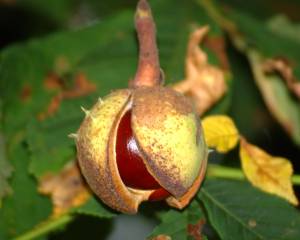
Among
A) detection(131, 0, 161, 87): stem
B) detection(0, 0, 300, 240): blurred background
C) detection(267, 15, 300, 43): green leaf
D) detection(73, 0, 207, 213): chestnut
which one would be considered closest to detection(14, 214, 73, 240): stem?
detection(73, 0, 207, 213): chestnut

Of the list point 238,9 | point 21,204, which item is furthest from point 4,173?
point 238,9

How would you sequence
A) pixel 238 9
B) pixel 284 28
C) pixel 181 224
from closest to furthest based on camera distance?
pixel 181 224, pixel 284 28, pixel 238 9

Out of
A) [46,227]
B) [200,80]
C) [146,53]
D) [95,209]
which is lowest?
[46,227]

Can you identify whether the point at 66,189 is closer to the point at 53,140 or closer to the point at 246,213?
the point at 53,140

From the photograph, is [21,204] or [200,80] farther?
[200,80]

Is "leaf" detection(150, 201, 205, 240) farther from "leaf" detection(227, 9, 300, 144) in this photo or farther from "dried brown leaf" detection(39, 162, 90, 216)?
"leaf" detection(227, 9, 300, 144)

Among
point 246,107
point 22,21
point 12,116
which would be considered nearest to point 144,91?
point 12,116

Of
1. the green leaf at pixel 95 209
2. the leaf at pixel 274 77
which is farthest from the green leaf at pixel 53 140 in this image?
the leaf at pixel 274 77
